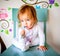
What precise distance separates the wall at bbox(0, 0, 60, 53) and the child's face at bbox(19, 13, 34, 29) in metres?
0.19

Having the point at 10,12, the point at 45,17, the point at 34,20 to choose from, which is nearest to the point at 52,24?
the point at 45,17

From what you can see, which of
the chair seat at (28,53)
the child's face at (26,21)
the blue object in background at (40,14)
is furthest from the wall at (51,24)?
the chair seat at (28,53)

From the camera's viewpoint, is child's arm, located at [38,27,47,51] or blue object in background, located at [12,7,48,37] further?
blue object in background, located at [12,7,48,37]

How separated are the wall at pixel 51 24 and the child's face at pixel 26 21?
194 millimetres

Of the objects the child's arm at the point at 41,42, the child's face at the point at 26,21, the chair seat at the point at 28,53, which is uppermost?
the child's face at the point at 26,21

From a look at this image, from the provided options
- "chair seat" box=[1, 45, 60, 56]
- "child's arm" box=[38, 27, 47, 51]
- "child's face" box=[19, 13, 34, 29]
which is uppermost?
"child's face" box=[19, 13, 34, 29]

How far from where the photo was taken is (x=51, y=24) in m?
1.44

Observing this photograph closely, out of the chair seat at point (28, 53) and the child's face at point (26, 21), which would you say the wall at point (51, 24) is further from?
the chair seat at point (28, 53)

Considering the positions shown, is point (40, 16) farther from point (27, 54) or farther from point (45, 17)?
point (27, 54)

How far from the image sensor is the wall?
138 centimetres

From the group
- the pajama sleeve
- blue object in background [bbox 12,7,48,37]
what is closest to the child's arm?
the pajama sleeve

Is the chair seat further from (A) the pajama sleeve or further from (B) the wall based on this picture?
(B) the wall

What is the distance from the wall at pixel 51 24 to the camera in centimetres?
138

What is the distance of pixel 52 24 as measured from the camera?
4.72 feet
